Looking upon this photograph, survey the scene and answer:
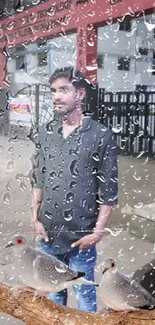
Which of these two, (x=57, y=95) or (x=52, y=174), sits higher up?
(x=57, y=95)

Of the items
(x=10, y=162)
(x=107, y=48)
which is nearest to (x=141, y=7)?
(x=107, y=48)

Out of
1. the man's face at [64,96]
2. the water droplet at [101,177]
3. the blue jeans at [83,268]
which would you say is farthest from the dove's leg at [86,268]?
the man's face at [64,96]

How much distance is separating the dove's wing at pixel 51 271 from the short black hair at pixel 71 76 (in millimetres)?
257

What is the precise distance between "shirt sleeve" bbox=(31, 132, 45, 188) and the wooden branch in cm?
18

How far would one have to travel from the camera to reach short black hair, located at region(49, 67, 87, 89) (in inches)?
19.6

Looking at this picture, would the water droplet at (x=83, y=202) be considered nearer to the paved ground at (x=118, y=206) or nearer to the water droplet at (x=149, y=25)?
the paved ground at (x=118, y=206)

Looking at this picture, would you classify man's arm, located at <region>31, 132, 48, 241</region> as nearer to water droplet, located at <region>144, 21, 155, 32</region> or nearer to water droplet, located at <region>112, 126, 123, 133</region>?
water droplet, located at <region>112, 126, 123, 133</region>

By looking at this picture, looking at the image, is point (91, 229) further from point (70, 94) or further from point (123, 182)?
point (70, 94)

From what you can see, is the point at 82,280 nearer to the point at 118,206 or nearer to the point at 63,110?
the point at 118,206

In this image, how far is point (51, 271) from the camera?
529mm

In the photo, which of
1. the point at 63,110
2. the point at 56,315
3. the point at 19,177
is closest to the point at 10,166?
the point at 19,177

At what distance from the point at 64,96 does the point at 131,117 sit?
10 cm

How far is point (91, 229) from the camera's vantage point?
52 cm

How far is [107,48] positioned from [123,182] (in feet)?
0.63
